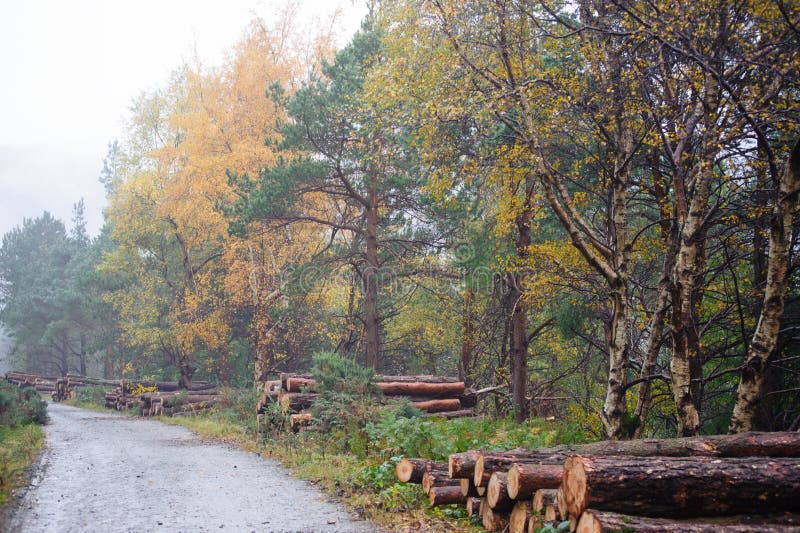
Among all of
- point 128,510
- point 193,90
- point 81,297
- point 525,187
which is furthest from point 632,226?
point 81,297

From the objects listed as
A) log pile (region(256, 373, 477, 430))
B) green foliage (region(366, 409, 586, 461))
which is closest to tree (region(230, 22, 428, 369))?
log pile (region(256, 373, 477, 430))

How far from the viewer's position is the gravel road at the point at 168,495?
6.17m

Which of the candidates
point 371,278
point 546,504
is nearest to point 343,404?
point 546,504

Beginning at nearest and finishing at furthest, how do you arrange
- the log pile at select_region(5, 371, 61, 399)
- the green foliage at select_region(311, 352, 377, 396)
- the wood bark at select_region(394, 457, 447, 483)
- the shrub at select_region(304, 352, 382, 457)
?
1. the wood bark at select_region(394, 457, 447, 483)
2. the shrub at select_region(304, 352, 382, 457)
3. the green foliage at select_region(311, 352, 377, 396)
4. the log pile at select_region(5, 371, 61, 399)

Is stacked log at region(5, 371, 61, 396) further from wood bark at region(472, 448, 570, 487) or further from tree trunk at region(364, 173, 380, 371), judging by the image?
wood bark at region(472, 448, 570, 487)

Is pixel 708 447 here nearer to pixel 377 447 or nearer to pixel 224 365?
pixel 377 447

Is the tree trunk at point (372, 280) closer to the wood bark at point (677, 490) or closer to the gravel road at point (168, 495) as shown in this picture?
the gravel road at point (168, 495)

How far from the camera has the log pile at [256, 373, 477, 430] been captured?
43.4 ft

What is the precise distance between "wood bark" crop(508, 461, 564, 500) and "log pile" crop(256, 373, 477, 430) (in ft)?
24.5

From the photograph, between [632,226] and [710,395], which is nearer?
[710,395]

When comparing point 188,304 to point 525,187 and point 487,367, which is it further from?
point 525,187

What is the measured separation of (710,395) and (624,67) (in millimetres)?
5972

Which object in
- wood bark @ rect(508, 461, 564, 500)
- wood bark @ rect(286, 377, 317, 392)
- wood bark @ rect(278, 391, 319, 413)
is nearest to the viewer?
wood bark @ rect(508, 461, 564, 500)

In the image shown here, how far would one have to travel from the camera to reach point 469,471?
629 centimetres
